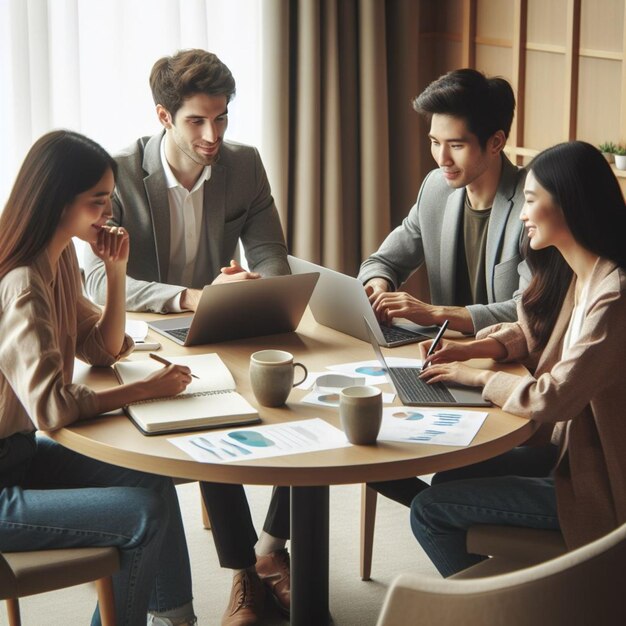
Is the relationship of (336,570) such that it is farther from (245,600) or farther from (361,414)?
(361,414)

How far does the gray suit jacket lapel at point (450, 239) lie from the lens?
2740 mm

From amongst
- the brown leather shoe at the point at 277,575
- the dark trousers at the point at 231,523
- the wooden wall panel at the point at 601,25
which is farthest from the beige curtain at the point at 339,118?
the dark trousers at the point at 231,523

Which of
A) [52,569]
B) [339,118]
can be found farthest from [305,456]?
[339,118]

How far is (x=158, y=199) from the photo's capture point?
2768 millimetres

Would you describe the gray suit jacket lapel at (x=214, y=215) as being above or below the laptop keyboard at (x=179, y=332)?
above

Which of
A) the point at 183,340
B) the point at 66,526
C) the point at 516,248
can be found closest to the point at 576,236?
the point at 516,248

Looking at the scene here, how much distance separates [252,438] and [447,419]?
1.19 ft

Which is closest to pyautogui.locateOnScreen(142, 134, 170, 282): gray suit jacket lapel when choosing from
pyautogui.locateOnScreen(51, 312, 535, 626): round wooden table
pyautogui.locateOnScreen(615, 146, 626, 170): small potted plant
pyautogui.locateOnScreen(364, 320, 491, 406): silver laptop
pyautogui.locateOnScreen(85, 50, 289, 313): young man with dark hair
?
pyautogui.locateOnScreen(85, 50, 289, 313): young man with dark hair

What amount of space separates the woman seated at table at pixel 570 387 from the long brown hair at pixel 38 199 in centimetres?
80

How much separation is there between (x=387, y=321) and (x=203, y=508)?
2.95 ft

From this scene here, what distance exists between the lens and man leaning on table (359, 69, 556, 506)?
2.38m

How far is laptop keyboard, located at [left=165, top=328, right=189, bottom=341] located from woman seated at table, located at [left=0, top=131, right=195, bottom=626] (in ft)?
0.59

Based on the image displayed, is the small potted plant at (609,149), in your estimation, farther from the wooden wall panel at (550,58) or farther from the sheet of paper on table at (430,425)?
the sheet of paper on table at (430,425)

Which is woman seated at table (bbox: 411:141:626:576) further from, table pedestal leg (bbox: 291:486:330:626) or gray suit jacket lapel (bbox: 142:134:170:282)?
gray suit jacket lapel (bbox: 142:134:170:282)
